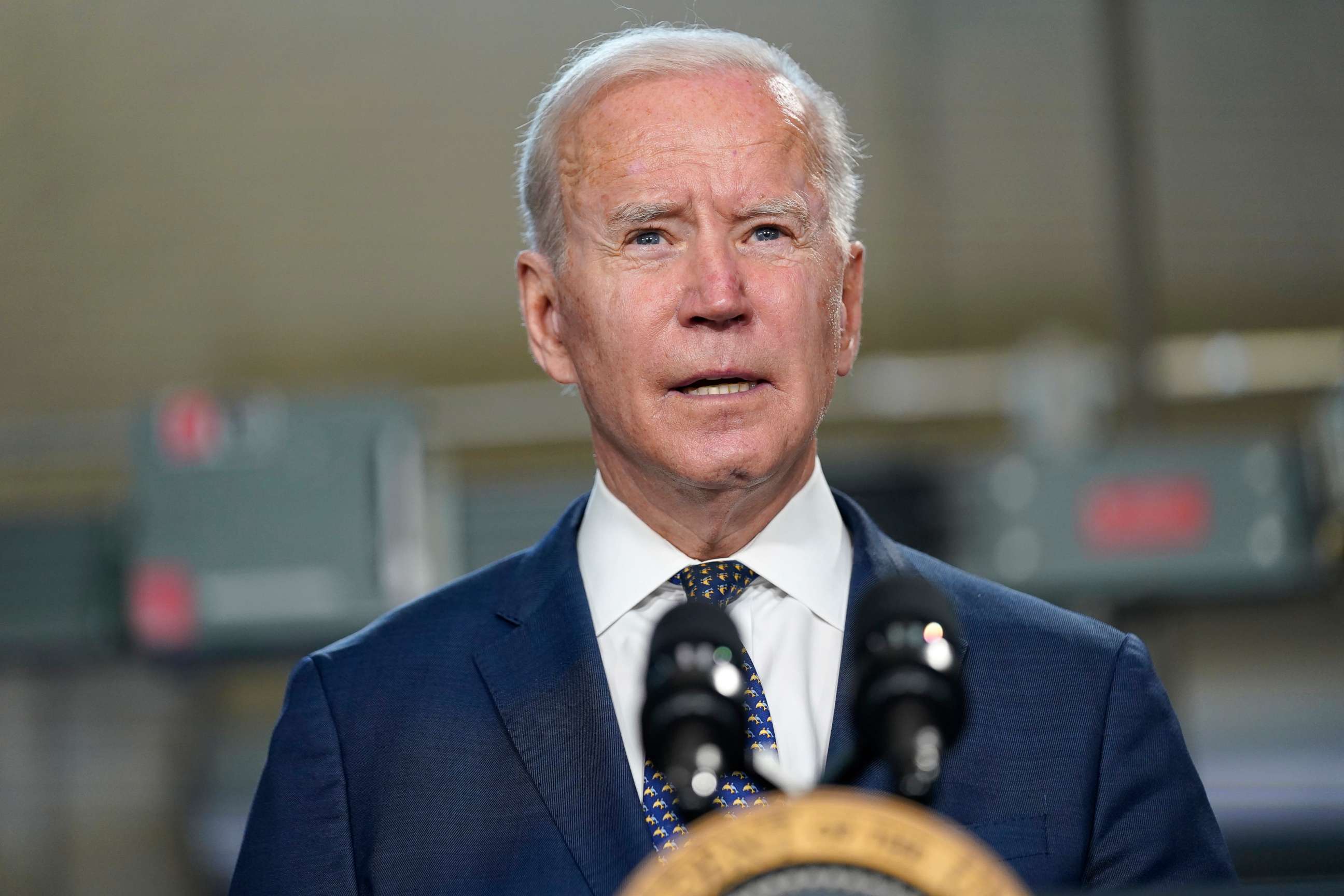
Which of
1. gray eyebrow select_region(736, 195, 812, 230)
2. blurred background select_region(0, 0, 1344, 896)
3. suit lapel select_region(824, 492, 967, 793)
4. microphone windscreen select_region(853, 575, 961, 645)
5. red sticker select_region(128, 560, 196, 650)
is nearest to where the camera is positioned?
microphone windscreen select_region(853, 575, 961, 645)

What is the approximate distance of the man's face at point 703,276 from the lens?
1.17 metres

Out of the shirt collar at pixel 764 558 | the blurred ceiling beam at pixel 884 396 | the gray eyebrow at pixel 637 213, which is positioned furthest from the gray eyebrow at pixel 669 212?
the blurred ceiling beam at pixel 884 396

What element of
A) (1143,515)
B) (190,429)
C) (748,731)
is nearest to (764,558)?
(748,731)

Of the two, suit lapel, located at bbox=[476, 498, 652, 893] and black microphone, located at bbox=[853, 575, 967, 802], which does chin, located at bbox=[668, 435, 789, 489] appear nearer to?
suit lapel, located at bbox=[476, 498, 652, 893]

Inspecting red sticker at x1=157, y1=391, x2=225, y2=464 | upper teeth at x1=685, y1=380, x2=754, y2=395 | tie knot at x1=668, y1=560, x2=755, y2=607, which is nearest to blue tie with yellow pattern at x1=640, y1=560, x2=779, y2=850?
tie knot at x1=668, y1=560, x2=755, y2=607

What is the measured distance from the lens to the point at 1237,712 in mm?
6512

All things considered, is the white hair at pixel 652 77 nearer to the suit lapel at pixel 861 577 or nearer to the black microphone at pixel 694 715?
the suit lapel at pixel 861 577

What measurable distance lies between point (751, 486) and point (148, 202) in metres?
5.54

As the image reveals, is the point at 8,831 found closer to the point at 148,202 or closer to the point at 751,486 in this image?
the point at 148,202

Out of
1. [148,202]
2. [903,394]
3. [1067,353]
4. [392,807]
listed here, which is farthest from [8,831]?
[392,807]

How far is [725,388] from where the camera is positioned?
1190 millimetres

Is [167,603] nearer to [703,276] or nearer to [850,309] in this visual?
[850,309]

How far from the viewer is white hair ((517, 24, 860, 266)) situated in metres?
1.27

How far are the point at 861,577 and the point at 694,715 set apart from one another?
1.69 feet
